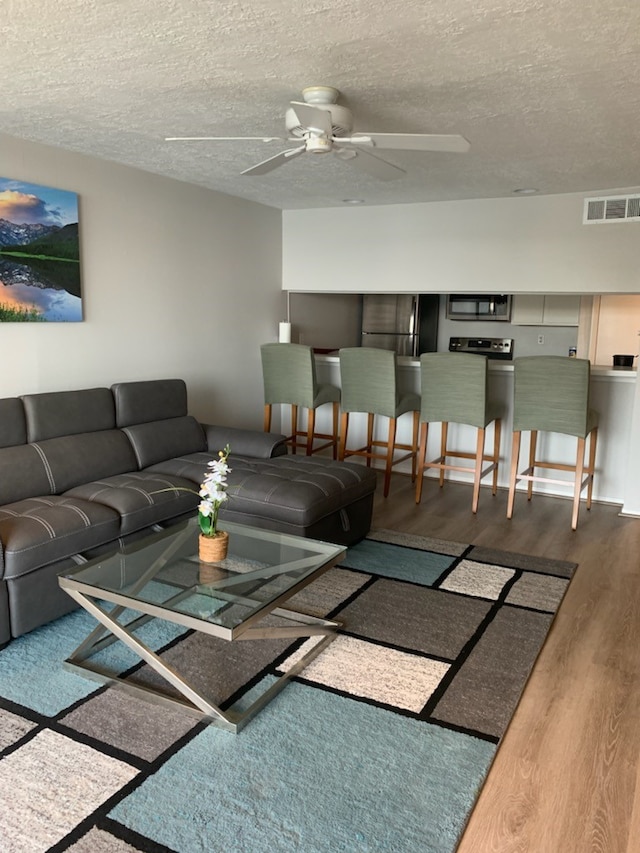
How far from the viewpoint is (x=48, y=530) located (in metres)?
2.68

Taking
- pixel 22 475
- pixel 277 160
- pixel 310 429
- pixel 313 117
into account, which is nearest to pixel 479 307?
pixel 310 429

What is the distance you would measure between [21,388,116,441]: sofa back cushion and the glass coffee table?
43.7 inches

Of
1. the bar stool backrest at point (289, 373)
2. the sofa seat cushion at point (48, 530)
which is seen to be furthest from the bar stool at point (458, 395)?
the sofa seat cushion at point (48, 530)

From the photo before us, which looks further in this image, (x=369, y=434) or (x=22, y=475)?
(x=369, y=434)

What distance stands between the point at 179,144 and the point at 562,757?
326cm

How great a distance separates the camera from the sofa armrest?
409 centimetres

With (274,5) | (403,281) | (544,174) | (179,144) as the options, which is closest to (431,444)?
(403,281)

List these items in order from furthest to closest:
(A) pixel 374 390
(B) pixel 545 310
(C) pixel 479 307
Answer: (C) pixel 479 307
(B) pixel 545 310
(A) pixel 374 390

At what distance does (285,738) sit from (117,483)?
171 cm

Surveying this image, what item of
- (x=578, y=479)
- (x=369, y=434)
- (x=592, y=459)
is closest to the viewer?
(x=578, y=479)

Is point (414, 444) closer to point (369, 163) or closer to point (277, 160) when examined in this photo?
point (369, 163)

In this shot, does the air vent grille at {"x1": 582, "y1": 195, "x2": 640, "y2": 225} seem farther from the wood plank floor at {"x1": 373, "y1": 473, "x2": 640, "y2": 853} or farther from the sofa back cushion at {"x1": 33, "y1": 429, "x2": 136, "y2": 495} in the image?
the sofa back cushion at {"x1": 33, "y1": 429, "x2": 136, "y2": 495}

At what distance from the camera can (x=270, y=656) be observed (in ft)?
8.48

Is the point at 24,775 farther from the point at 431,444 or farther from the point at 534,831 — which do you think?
the point at 431,444
